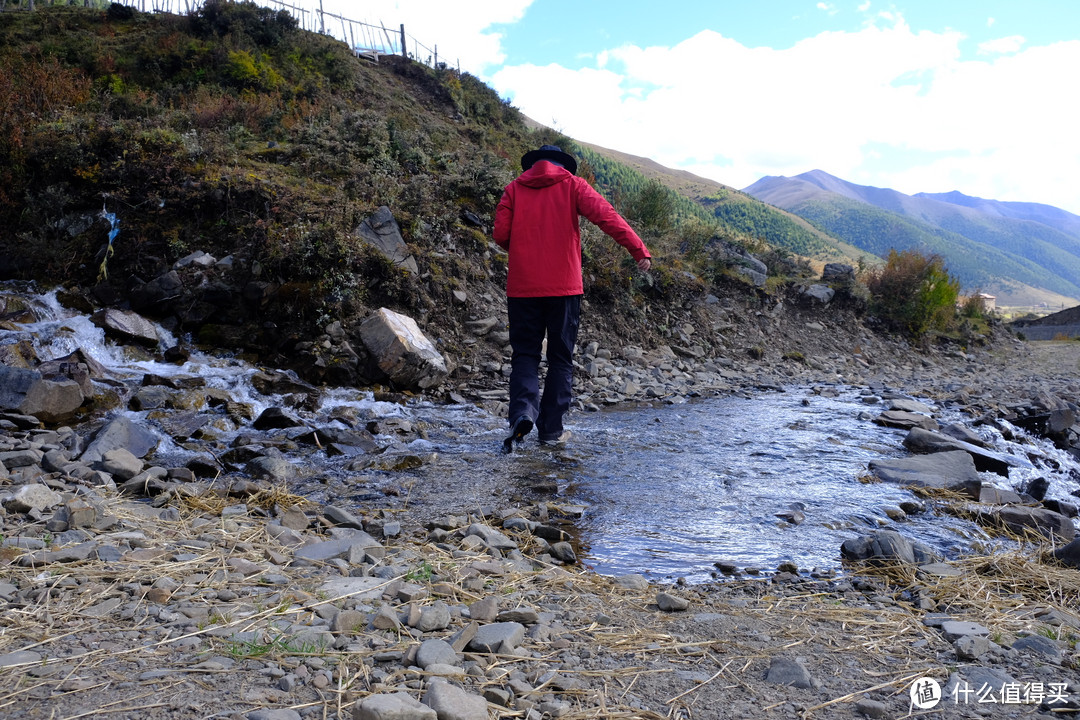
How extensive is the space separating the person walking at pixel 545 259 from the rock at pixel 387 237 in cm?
349

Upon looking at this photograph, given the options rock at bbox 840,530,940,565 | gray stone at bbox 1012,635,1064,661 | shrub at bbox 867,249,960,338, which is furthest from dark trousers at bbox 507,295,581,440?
shrub at bbox 867,249,960,338

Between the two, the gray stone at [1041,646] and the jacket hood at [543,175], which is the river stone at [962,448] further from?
the jacket hood at [543,175]

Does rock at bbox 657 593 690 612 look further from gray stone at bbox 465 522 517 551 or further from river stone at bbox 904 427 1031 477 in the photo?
river stone at bbox 904 427 1031 477

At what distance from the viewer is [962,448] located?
6.20 meters

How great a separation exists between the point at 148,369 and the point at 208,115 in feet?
23.3

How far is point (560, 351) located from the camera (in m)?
5.64

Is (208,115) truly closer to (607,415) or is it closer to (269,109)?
(269,109)

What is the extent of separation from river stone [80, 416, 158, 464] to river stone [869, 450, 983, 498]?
627cm

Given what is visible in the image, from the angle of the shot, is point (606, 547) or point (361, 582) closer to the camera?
A: point (361, 582)

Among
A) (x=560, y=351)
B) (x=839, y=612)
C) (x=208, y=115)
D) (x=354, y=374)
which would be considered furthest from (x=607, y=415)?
(x=208, y=115)

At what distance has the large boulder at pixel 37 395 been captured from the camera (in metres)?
5.24

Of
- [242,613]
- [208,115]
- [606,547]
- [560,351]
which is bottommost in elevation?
[606,547]

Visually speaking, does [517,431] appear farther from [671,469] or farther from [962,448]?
[962,448]

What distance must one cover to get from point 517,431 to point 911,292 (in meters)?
17.2
